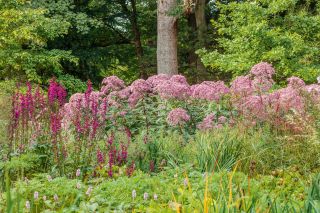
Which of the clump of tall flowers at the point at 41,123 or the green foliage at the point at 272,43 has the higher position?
the green foliage at the point at 272,43

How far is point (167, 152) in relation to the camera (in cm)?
616

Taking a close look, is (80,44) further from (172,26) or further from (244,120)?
(244,120)

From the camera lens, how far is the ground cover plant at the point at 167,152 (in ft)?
11.7

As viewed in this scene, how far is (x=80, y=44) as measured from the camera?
64.1 ft

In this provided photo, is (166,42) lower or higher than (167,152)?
higher

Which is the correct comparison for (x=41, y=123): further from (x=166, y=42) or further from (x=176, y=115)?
(x=166, y=42)

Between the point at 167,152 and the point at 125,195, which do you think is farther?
the point at 167,152

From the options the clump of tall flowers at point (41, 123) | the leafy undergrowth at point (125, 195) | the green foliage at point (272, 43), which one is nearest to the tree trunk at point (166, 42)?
the green foliage at point (272, 43)

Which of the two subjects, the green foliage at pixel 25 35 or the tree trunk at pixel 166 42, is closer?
the tree trunk at pixel 166 42

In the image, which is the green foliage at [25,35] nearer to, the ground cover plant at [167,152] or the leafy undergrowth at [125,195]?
the ground cover plant at [167,152]

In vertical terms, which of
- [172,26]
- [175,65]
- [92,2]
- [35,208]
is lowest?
[35,208]

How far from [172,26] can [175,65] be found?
1.11 meters

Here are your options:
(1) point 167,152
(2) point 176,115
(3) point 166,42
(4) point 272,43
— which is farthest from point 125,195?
(3) point 166,42

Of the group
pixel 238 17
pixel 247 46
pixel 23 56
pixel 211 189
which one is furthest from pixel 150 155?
pixel 23 56
